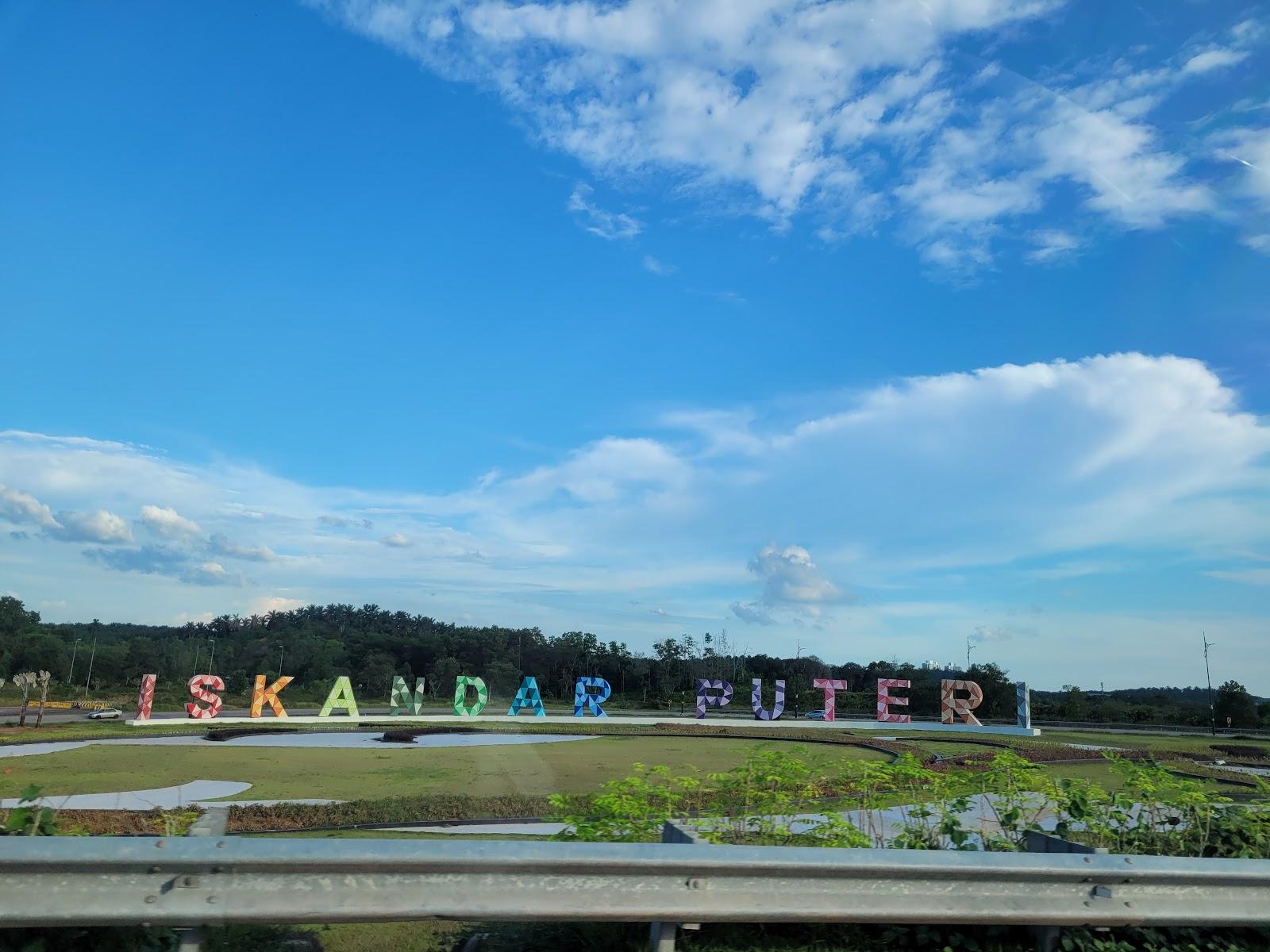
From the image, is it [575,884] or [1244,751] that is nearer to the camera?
[575,884]

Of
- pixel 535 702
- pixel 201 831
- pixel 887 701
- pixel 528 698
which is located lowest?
pixel 535 702

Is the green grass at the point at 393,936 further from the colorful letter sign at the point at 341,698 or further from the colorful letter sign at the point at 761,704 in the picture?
the colorful letter sign at the point at 761,704

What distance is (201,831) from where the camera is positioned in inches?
141

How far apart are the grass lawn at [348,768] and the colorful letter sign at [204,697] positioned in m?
14.0

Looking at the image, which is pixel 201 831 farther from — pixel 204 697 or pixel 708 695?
pixel 708 695

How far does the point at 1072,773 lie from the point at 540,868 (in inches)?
618

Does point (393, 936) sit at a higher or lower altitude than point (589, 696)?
higher

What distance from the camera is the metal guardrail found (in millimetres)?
3217

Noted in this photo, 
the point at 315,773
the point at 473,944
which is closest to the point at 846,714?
the point at 315,773

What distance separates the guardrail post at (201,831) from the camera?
3.34 metres

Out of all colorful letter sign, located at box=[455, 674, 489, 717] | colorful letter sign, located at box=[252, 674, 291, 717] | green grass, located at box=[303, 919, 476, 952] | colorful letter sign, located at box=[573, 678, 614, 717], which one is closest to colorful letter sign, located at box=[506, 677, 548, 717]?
colorful letter sign, located at box=[455, 674, 489, 717]

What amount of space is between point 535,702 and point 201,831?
37.4 m

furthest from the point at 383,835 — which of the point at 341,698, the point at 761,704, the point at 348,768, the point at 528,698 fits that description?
the point at 761,704

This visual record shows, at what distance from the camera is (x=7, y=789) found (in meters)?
10.1
